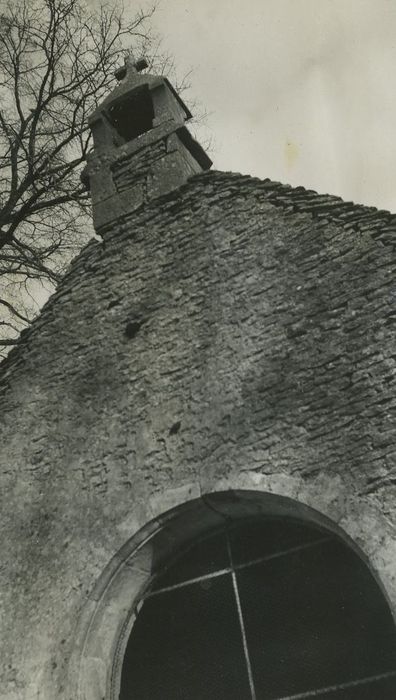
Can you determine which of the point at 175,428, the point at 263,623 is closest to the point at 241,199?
the point at 175,428

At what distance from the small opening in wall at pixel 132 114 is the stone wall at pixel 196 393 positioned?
2.32m

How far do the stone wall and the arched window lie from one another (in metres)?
0.58

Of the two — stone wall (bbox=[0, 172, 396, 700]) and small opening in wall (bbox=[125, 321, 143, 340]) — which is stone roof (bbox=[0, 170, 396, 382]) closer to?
stone wall (bbox=[0, 172, 396, 700])

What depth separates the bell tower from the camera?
6.46 m

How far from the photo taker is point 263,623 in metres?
4.31

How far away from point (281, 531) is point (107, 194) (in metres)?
4.12

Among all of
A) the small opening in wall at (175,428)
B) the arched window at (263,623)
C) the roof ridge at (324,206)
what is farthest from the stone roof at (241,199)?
the arched window at (263,623)

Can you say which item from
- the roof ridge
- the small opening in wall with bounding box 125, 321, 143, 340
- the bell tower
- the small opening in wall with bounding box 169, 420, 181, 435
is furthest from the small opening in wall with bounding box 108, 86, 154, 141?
the small opening in wall with bounding box 169, 420, 181, 435

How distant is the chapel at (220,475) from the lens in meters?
4.03

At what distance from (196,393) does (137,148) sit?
11.3 ft

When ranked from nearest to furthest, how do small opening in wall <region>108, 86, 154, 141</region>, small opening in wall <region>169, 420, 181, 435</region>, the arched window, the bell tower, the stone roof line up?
the arched window → small opening in wall <region>169, 420, 181, 435</region> → the stone roof → the bell tower → small opening in wall <region>108, 86, 154, 141</region>

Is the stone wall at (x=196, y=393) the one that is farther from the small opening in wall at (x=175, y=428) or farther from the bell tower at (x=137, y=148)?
the bell tower at (x=137, y=148)

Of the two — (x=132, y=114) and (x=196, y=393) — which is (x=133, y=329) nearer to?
(x=196, y=393)

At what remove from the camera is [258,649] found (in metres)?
4.23
